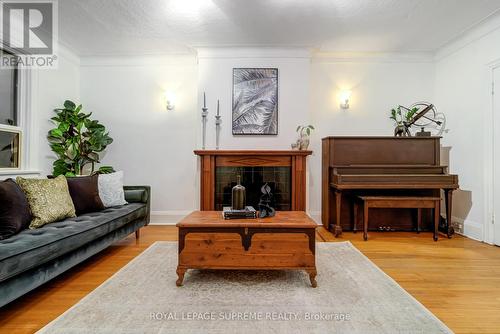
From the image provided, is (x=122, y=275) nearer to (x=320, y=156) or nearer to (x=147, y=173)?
(x=147, y=173)

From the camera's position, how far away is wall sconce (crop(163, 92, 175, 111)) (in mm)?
4145

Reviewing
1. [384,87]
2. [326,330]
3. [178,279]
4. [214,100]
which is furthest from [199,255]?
[384,87]

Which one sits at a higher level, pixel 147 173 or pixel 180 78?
pixel 180 78

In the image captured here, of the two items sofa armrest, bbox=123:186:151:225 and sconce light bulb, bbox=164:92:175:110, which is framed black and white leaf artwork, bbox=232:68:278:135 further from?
sofa armrest, bbox=123:186:151:225

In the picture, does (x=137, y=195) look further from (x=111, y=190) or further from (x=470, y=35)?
(x=470, y=35)

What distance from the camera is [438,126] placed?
399 cm

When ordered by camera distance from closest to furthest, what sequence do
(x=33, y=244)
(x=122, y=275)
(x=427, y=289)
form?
(x=33, y=244) < (x=427, y=289) < (x=122, y=275)

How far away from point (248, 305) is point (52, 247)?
142cm

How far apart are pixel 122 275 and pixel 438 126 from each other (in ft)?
15.1

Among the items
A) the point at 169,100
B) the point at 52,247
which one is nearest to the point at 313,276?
the point at 52,247

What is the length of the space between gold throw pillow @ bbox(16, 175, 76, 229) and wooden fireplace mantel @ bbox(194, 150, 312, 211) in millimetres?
1580

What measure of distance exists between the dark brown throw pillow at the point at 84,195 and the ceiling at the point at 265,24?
1.92 meters

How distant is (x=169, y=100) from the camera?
4.14 m

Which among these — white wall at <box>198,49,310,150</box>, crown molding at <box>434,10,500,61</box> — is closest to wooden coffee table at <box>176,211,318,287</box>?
white wall at <box>198,49,310,150</box>
